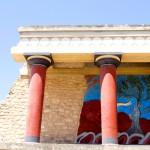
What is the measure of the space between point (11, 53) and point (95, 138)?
12.2ft

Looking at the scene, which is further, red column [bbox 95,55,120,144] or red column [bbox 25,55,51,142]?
red column [bbox 25,55,51,142]

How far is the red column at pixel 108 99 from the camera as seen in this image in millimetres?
10211

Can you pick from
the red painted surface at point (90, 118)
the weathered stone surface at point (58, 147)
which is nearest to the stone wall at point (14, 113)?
the red painted surface at point (90, 118)

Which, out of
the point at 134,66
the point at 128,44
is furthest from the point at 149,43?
the point at 134,66

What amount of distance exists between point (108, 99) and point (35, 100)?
2.00m

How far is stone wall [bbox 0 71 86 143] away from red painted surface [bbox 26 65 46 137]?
1.92m

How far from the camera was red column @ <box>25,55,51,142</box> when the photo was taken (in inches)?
411

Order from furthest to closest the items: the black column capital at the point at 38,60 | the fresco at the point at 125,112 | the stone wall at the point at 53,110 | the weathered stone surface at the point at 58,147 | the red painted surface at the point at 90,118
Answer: the stone wall at the point at 53,110
the red painted surface at the point at 90,118
the fresco at the point at 125,112
the black column capital at the point at 38,60
the weathered stone surface at the point at 58,147

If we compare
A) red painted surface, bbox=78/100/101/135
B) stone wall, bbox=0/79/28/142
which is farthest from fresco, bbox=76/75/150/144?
stone wall, bbox=0/79/28/142

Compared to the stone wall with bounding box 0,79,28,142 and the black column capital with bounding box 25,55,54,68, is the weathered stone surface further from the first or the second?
the stone wall with bounding box 0,79,28,142

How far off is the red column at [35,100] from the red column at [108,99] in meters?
1.67

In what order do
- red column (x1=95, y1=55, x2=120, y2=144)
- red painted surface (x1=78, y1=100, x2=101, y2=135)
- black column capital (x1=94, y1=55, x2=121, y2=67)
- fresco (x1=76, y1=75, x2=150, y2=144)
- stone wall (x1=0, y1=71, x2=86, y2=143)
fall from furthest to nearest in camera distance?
stone wall (x1=0, y1=71, x2=86, y2=143), red painted surface (x1=78, y1=100, x2=101, y2=135), fresco (x1=76, y1=75, x2=150, y2=144), black column capital (x1=94, y1=55, x2=121, y2=67), red column (x1=95, y1=55, x2=120, y2=144)

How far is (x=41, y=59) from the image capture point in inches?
446

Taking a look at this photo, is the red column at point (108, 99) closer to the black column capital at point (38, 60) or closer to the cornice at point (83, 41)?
the cornice at point (83, 41)
